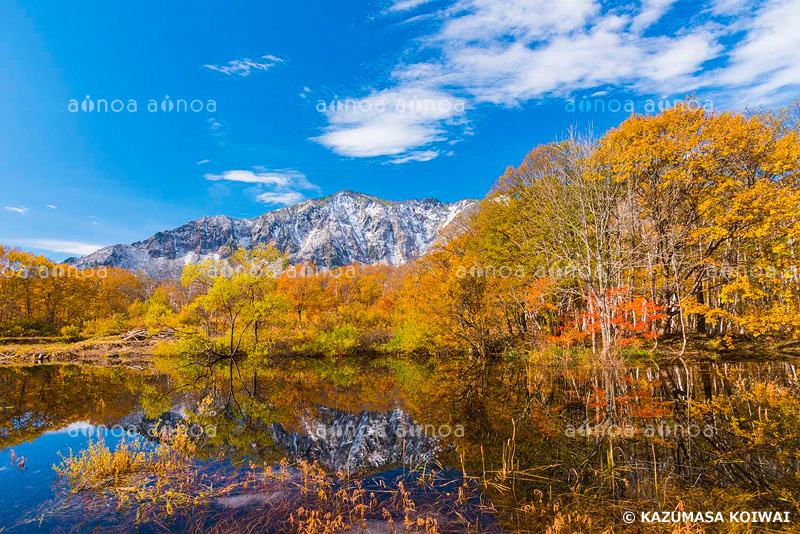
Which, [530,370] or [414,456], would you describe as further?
[530,370]

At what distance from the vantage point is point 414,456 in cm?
830

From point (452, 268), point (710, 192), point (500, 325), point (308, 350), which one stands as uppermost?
point (710, 192)

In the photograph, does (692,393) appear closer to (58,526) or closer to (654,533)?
(654,533)

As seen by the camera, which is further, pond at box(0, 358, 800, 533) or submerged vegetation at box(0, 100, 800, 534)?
submerged vegetation at box(0, 100, 800, 534)

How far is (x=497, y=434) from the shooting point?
31.0ft

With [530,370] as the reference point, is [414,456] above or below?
above

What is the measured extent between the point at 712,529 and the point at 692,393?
9932 millimetres

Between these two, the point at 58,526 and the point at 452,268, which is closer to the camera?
the point at 58,526

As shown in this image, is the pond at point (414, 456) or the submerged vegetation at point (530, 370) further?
the submerged vegetation at point (530, 370)

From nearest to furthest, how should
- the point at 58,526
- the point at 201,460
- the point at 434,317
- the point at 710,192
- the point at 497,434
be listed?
the point at 58,526 < the point at 201,460 < the point at 497,434 < the point at 710,192 < the point at 434,317

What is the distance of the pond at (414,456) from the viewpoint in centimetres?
549

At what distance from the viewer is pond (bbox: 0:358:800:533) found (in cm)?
549

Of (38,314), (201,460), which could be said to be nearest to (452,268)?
(201,460)

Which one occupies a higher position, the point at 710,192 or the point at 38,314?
the point at 710,192
